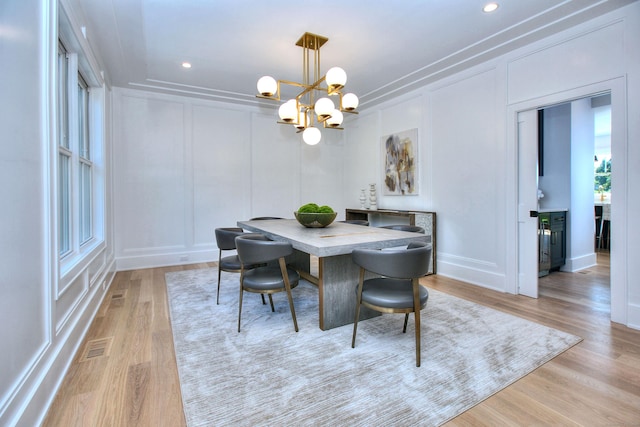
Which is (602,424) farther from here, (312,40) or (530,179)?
(312,40)

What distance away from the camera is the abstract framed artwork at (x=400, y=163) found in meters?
4.88

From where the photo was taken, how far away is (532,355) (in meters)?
2.15

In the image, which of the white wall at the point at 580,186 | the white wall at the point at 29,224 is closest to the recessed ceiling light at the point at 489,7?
the white wall at the point at 580,186

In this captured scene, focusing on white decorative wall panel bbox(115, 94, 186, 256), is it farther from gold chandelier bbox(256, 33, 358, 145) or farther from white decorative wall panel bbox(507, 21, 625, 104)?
white decorative wall panel bbox(507, 21, 625, 104)

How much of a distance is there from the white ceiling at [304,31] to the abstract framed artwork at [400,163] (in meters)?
0.91

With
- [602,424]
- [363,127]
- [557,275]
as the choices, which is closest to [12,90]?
[602,424]

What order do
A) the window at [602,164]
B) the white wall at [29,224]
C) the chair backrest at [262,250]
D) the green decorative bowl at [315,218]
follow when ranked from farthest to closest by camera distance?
the window at [602,164], the green decorative bowl at [315,218], the chair backrest at [262,250], the white wall at [29,224]

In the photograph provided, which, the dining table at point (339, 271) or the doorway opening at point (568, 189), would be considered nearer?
the dining table at point (339, 271)

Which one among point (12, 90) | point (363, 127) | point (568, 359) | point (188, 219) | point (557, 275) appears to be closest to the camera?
point (12, 90)

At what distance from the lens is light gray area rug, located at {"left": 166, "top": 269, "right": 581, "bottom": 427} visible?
159cm

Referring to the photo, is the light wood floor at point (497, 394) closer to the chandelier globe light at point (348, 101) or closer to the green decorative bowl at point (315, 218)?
the green decorative bowl at point (315, 218)

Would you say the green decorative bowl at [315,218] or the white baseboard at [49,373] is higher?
the green decorative bowl at [315,218]

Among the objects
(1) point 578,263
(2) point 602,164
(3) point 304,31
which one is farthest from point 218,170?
(2) point 602,164

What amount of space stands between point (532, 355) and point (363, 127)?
186 inches
